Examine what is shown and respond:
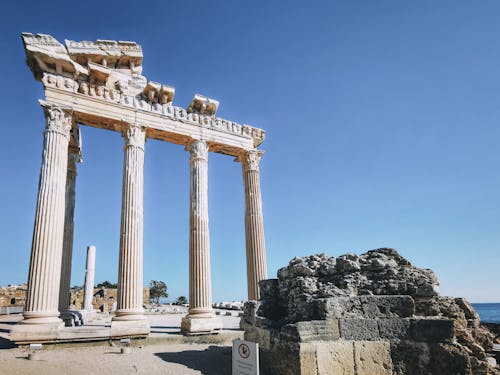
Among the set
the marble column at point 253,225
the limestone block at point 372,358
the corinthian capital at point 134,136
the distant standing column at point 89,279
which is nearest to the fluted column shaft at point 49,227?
the corinthian capital at point 134,136

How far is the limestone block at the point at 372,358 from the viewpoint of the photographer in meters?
5.62

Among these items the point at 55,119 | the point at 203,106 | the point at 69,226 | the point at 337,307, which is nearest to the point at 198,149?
the point at 203,106

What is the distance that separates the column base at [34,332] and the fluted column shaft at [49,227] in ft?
0.58

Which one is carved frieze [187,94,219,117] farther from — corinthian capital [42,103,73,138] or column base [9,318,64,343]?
column base [9,318,64,343]

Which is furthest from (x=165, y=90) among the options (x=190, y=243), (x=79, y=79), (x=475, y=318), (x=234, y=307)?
(x=234, y=307)

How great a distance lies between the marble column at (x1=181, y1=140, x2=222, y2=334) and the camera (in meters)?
13.8

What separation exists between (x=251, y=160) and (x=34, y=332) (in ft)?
39.4

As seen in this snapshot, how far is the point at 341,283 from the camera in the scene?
6570mm

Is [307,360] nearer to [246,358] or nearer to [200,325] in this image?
[246,358]

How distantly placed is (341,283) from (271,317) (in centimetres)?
179

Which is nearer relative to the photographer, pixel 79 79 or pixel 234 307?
pixel 79 79

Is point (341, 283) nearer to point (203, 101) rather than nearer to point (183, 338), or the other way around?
point (183, 338)

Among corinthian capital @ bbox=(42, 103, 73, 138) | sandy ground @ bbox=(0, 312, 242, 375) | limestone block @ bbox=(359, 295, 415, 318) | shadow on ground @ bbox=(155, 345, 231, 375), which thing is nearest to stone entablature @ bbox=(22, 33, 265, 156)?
corinthian capital @ bbox=(42, 103, 73, 138)

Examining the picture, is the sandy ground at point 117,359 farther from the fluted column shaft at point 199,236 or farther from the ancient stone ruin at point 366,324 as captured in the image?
the fluted column shaft at point 199,236
